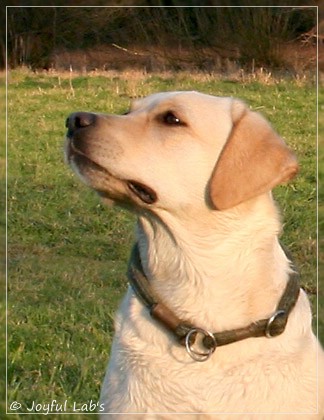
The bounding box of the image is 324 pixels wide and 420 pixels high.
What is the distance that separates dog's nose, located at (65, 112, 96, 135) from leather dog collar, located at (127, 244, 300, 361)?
587 millimetres

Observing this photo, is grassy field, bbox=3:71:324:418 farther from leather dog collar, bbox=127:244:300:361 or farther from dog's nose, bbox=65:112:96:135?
dog's nose, bbox=65:112:96:135

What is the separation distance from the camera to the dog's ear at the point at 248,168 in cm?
343

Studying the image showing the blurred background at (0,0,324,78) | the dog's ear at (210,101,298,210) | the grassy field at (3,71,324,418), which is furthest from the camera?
the blurred background at (0,0,324,78)

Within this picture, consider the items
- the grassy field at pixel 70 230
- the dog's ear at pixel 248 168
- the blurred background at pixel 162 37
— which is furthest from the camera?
the blurred background at pixel 162 37

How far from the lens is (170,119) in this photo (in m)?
3.53

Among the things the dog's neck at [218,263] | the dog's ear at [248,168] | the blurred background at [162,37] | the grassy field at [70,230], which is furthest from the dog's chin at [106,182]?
the blurred background at [162,37]

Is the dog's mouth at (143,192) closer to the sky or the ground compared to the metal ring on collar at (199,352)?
closer to the sky

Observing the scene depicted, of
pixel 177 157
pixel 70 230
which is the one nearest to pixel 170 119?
pixel 177 157

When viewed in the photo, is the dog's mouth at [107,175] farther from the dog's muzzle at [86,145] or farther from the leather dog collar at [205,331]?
the leather dog collar at [205,331]

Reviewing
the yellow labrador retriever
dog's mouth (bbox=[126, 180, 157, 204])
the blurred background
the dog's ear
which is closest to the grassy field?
the blurred background

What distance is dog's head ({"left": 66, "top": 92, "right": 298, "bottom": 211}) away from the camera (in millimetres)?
3428

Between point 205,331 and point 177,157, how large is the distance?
606mm

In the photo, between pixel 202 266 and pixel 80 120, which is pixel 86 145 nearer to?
pixel 80 120

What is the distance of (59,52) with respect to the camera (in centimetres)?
847
